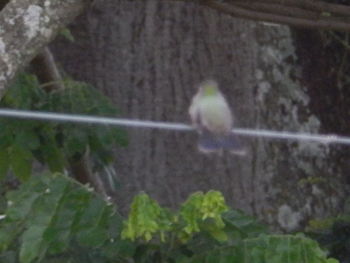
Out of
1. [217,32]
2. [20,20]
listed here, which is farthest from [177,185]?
[20,20]

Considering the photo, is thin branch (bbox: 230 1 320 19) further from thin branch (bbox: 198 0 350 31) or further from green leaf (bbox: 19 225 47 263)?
green leaf (bbox: 19 225 47 263)

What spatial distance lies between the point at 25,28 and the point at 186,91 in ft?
6.39

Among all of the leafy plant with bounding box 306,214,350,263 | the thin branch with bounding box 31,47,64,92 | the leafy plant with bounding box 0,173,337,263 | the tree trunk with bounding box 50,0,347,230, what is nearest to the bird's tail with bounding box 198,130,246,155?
the leafy plant with bounding box 0,173,337,263

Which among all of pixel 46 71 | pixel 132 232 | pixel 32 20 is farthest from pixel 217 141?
pixel 46 71

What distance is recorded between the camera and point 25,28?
2504 millimetres

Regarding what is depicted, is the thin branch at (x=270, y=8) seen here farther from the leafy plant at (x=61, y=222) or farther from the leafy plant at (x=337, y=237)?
the leafy plant at (x=337, y=237)

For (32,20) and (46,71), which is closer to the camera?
(32,20)

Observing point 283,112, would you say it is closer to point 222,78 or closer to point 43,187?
point 222,78

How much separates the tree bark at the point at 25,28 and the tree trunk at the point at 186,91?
1847 mm

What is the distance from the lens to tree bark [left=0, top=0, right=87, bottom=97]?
2459 mm

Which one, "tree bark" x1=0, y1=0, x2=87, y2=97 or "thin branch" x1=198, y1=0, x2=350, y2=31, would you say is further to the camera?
"thin branch" x1=198, y1=0, x2=350, y2=31

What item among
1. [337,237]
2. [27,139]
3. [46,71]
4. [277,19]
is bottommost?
[337,237]

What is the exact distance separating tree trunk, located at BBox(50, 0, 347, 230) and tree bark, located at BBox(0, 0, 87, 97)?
185cm

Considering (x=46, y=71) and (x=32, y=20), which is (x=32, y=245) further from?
(x=46, y=71)
